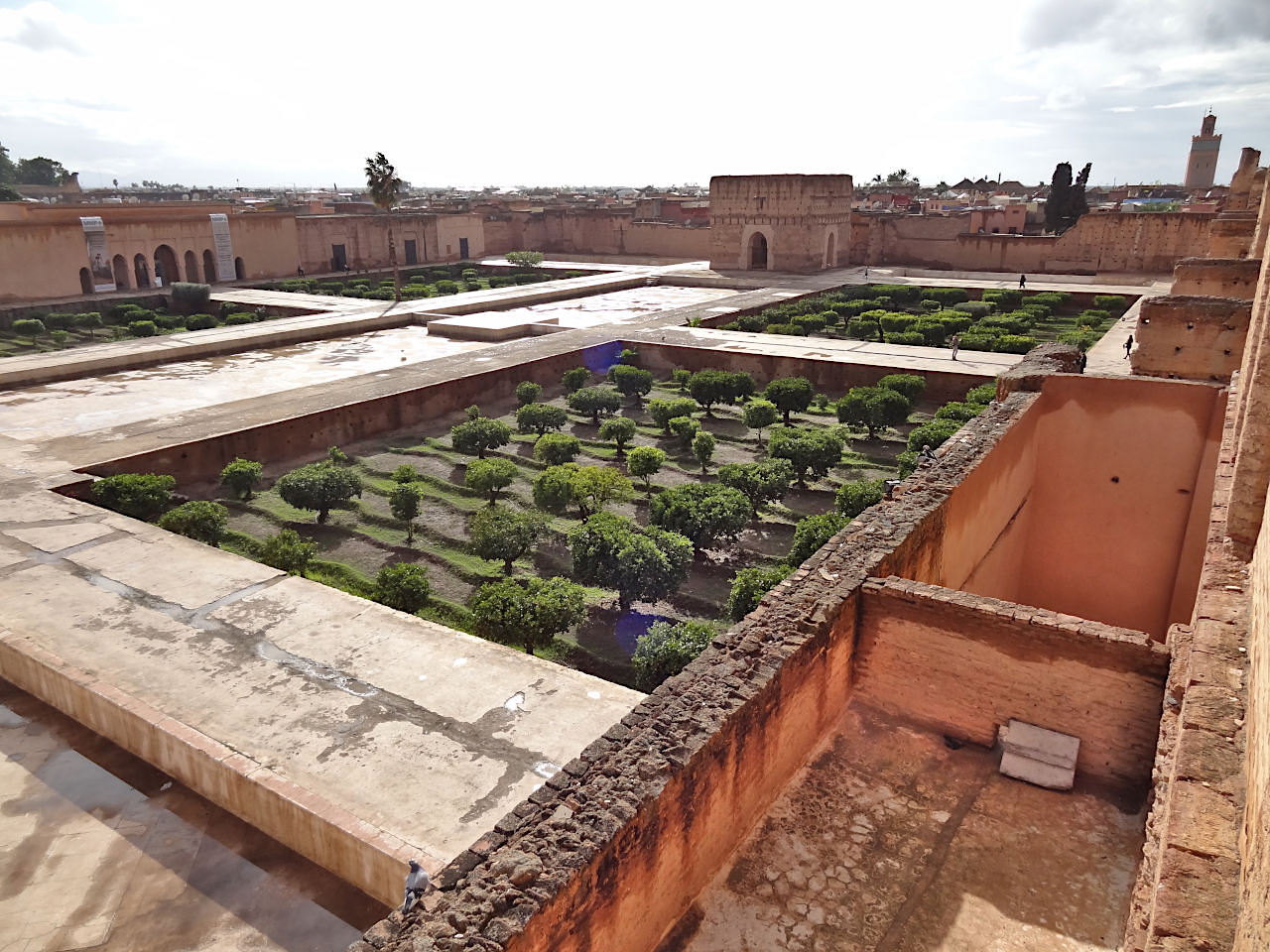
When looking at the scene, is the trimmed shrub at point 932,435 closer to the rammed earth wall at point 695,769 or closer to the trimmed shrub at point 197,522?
the rammed earth wall at point 695,769

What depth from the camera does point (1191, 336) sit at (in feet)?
40.5

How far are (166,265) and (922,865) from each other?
31852 mm

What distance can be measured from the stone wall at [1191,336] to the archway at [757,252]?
21497 millimetres

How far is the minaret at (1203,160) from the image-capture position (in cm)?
6681

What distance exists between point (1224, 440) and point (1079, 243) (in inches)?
1024

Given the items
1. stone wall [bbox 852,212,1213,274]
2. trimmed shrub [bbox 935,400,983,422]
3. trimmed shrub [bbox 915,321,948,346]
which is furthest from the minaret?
trimmed shrub [bbox 935,400,983,422]

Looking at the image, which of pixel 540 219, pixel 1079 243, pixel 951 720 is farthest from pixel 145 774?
pixel 540 219

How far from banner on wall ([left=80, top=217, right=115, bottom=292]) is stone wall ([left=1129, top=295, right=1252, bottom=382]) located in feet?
92.5

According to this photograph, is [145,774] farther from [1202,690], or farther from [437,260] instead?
[437,260]

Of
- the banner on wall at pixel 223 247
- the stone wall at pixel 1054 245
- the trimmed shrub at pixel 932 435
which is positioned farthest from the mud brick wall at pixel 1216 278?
the banner on wall at pixel 223 247

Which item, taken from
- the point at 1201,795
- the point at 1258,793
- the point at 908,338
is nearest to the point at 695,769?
the point at 1201,795

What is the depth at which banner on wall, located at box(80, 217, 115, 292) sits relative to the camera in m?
26.8

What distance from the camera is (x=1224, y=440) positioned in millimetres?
8242

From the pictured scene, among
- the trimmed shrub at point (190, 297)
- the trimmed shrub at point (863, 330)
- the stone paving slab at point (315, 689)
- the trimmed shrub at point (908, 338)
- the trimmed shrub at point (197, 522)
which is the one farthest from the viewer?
the trimmed shrub at point (190, 297)
